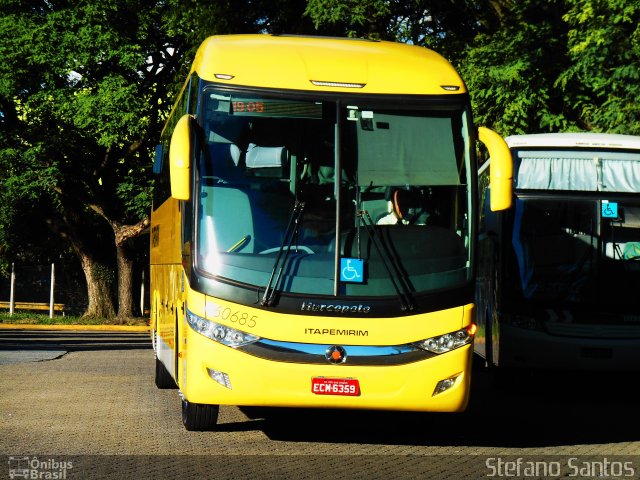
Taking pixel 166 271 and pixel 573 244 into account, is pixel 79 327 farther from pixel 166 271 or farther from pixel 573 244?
pixel 166 271

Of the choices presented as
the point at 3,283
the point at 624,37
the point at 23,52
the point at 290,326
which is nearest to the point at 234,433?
the point at 290,326

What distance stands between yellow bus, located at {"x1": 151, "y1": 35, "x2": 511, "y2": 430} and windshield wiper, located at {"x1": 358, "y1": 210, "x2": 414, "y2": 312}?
0.04 ft

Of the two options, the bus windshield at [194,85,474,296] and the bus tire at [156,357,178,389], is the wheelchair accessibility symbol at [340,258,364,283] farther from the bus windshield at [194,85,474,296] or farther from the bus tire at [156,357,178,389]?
the bus tire at [156,357,178,389]

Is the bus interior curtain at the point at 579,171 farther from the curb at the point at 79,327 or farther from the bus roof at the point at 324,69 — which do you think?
the curb at the point at 79,327

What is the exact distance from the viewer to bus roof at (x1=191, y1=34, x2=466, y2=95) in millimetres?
10445

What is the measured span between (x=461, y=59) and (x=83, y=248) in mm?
17703

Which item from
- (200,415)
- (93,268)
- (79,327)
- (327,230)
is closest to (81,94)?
(79,327)

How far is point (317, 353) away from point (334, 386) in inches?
11.5

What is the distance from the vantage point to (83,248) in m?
40.0

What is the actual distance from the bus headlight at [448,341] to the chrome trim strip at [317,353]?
0.61 feet

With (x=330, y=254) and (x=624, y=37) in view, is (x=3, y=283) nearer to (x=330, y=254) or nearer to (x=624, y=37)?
(x=624, y=37)

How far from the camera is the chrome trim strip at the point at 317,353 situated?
9.84 meters

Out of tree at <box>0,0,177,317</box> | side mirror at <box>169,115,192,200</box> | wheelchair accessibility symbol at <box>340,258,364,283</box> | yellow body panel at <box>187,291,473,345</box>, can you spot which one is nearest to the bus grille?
yellow body panel at <box>187,291,473,345</box>

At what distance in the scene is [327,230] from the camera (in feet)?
33.0
